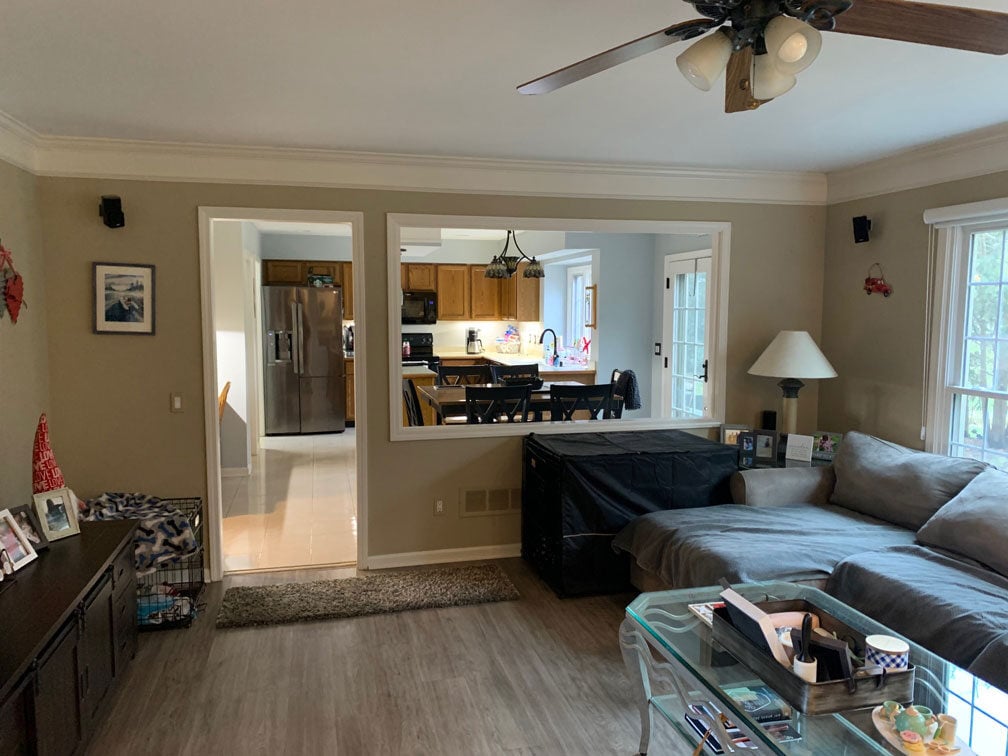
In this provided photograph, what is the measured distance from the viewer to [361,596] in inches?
153

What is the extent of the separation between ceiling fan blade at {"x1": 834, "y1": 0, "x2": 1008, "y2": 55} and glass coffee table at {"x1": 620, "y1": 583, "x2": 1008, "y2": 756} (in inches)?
65.2

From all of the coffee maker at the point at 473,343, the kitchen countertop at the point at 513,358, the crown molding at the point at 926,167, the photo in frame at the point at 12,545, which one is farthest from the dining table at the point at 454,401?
the coffee maker at the point at 473,343

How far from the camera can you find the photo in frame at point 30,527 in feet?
8.81

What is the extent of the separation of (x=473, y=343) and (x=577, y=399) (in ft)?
15.9

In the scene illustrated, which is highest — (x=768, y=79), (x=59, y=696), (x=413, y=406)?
(x=768, y=79)

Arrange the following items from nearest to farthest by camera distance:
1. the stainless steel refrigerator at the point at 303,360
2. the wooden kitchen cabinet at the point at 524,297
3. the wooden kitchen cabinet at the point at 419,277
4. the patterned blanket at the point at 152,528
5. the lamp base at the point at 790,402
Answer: the patterned blanket at the point at 152,528, the lamp base at the point at 790,402, the stainless steel refrigerator at the point at 303,360, the wooden kitchen cabinet at the point at 524,297, the wooden kitchen cabinet at the point at 419,277

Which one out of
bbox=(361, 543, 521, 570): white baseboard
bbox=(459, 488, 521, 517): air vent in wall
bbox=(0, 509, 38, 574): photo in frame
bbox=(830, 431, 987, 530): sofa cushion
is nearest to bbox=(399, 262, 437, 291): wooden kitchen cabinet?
bbox=(459, 488, 521, 517): air vent in wall

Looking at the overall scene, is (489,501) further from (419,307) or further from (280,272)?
(280,272)

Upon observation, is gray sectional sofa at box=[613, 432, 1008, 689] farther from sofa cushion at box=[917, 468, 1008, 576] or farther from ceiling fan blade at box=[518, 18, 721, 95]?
ceiling fan blade at box=[518, 18, 721, 95]

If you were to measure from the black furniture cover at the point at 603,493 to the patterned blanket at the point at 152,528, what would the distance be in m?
1.87

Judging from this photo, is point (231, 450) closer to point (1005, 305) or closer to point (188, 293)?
point (188, 293)

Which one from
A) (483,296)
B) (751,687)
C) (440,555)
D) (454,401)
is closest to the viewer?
(751,687)

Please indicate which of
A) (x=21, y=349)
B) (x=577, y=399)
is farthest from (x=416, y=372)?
(x=21, y=349)

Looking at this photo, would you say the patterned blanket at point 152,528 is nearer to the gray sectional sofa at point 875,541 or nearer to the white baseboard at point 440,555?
the white baseboard at point 440,555
